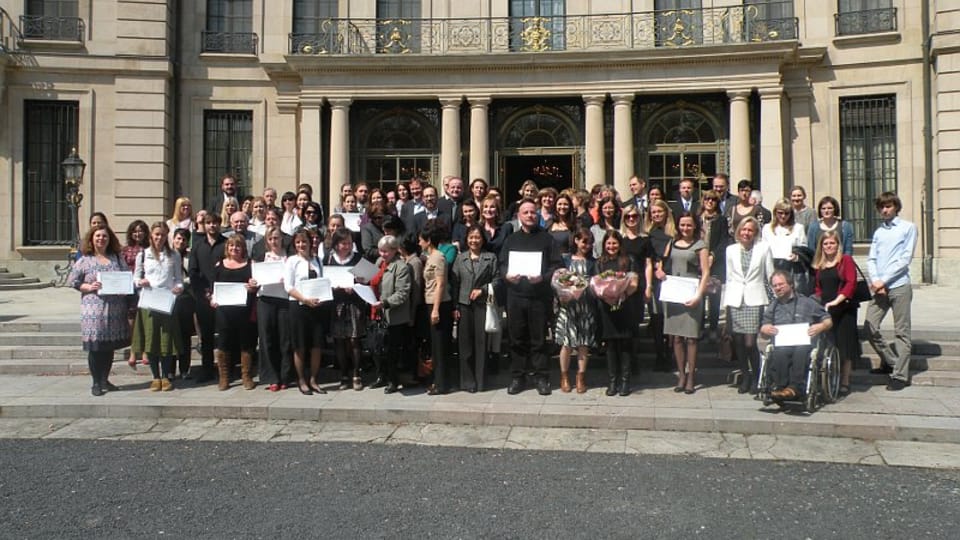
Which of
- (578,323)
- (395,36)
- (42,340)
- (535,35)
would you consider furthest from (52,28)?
(578,323)

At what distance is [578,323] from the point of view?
8.67 m

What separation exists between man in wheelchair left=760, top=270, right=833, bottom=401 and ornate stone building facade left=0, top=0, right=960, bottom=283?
1229cm

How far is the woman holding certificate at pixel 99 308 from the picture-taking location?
8.91 meters

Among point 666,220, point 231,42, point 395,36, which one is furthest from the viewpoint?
point 231,42

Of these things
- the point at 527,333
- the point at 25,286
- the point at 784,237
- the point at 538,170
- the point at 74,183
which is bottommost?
the point at 25,286

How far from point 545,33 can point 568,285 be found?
13.9m

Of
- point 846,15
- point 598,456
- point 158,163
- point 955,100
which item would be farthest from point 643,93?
point 598,456

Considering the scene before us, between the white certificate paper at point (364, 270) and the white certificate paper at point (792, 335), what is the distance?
442 centimetres

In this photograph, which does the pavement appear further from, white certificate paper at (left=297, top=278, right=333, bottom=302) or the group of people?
white certificate paper at (left=297, top=278, right=333, bottom=302)

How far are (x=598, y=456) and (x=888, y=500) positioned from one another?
2.21m

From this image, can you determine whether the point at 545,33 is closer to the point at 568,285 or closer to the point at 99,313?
the point at 568,285

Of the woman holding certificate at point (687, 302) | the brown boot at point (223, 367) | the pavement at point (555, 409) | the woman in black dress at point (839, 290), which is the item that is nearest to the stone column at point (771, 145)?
the pavement at point (555, 409)

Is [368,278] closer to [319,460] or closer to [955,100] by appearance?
[319,460]

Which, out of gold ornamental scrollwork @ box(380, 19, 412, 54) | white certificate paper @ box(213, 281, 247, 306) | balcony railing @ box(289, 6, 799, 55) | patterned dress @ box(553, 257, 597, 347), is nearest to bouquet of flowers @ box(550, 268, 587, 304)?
patterned dress @ box(553, 257, 597, 347)
